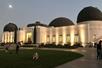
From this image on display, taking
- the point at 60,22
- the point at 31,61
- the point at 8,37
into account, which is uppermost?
the point at 60,22

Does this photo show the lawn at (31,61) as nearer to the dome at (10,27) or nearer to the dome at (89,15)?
the dome at (89,15)

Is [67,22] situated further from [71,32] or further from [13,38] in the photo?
[13,38]

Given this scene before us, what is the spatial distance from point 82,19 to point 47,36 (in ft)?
58.1

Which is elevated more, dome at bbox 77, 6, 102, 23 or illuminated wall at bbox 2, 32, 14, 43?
dome at bbox 77, 6, 102, 23

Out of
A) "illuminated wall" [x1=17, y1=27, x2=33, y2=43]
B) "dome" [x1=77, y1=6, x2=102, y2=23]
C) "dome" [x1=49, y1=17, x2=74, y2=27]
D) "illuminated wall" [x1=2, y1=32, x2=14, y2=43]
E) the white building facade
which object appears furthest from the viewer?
"illuminated wall" [x1=2, y1=32, x2=14, y2=43]

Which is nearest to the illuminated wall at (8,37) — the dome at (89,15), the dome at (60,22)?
the dome at (60,22)

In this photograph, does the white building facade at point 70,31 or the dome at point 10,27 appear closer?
the white building facade at point 70,31

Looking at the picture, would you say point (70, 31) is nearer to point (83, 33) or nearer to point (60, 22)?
point (83, 33)

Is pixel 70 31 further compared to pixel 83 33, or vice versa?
pixel 70 31

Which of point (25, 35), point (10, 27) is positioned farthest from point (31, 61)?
point (10, 27)

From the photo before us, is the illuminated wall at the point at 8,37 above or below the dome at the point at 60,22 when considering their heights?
below

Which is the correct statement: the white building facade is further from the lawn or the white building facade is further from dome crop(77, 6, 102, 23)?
the lawn

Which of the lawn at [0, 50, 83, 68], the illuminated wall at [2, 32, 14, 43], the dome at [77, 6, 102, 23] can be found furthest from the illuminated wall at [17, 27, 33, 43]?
the lawn at [0, 50, 83, 68]

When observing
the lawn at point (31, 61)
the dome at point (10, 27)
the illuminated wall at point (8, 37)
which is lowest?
the lawn at point (31, 61)
